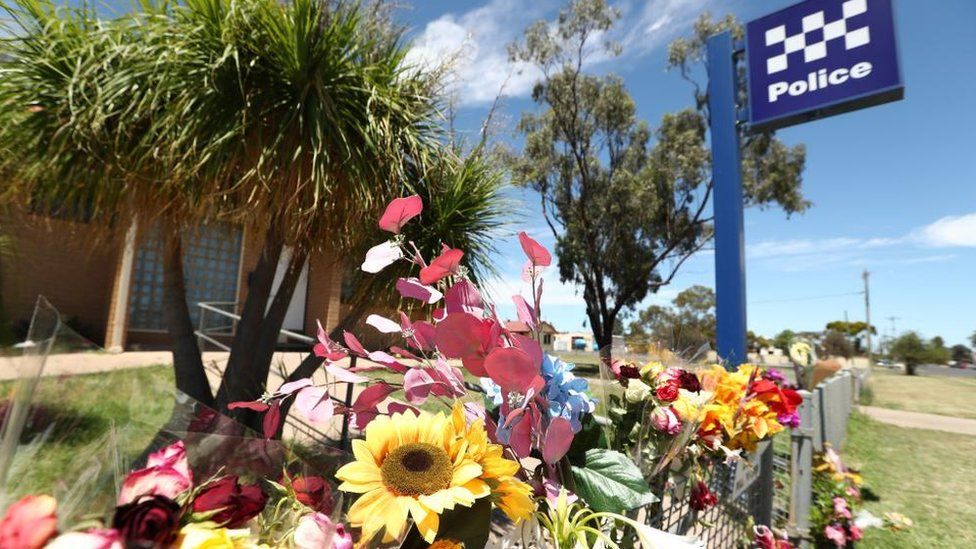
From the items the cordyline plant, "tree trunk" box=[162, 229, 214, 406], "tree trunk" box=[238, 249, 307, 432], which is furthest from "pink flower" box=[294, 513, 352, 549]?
"tree trunk" box=[162, 229, 214, 406]

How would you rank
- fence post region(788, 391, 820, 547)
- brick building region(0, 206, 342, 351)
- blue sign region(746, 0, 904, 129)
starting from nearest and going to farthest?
fence post region(788, 391, 820, 547), blue sign region(746, 0, 904, 129), brick building region(0, 206, 342, 351)

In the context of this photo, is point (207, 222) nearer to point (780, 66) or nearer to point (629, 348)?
point (629, 348)

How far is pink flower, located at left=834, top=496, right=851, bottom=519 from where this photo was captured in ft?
9.39

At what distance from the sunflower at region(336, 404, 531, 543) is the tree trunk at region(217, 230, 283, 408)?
2.34 m

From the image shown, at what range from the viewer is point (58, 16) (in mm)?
2350

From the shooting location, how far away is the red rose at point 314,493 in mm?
462

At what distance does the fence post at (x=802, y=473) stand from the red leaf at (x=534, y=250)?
9.58 feet

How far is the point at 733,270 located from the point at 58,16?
4263mm

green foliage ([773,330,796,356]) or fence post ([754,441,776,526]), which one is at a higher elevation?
green foliage ([773,330,796,356])

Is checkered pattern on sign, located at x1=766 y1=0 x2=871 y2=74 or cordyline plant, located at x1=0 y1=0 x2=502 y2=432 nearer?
cordyline plant, located at x1=0 y1=0 x2=502 y2=432

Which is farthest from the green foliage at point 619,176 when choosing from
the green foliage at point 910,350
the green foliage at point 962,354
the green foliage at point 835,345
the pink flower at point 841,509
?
the green foliage at point 962,354

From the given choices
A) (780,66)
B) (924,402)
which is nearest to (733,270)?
(780,66)

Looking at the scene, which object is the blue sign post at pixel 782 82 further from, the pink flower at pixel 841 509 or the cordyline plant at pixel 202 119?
the cordyline plant at pixel 202 119

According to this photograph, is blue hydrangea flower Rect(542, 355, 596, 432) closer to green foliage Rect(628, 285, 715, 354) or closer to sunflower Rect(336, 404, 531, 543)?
sunflower Rect(336, 404, 531, 543)
